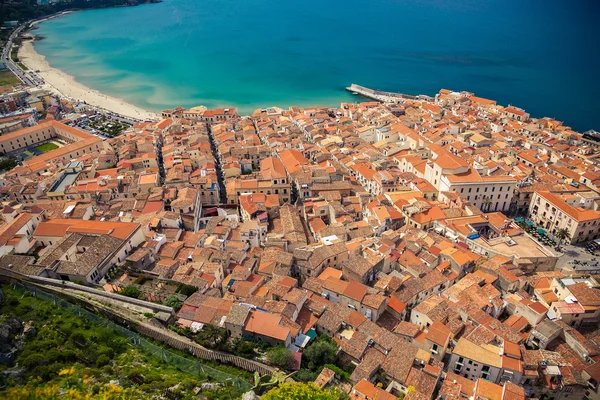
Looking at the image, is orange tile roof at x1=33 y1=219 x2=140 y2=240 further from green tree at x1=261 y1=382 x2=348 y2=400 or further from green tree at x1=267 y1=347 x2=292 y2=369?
green tree at x1=261 y1=382 x2=348 y2=400

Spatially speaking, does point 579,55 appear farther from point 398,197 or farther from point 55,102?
point 55,102

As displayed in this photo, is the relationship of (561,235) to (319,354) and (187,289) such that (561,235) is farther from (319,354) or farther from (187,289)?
(187,289)

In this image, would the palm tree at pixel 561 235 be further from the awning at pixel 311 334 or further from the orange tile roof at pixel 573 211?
the awning at pixel 311 334

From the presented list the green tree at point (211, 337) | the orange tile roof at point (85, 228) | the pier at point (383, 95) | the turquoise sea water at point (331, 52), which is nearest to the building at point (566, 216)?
the green tree at point (211, 337)

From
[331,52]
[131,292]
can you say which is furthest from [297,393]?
[331,52]

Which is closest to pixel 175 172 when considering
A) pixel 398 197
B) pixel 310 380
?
pixel 398 197

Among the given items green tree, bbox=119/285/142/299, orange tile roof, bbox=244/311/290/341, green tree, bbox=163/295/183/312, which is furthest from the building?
green tree, bbox=119/285/142/299

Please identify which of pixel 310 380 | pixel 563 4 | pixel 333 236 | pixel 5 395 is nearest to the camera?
pixel 5 395
